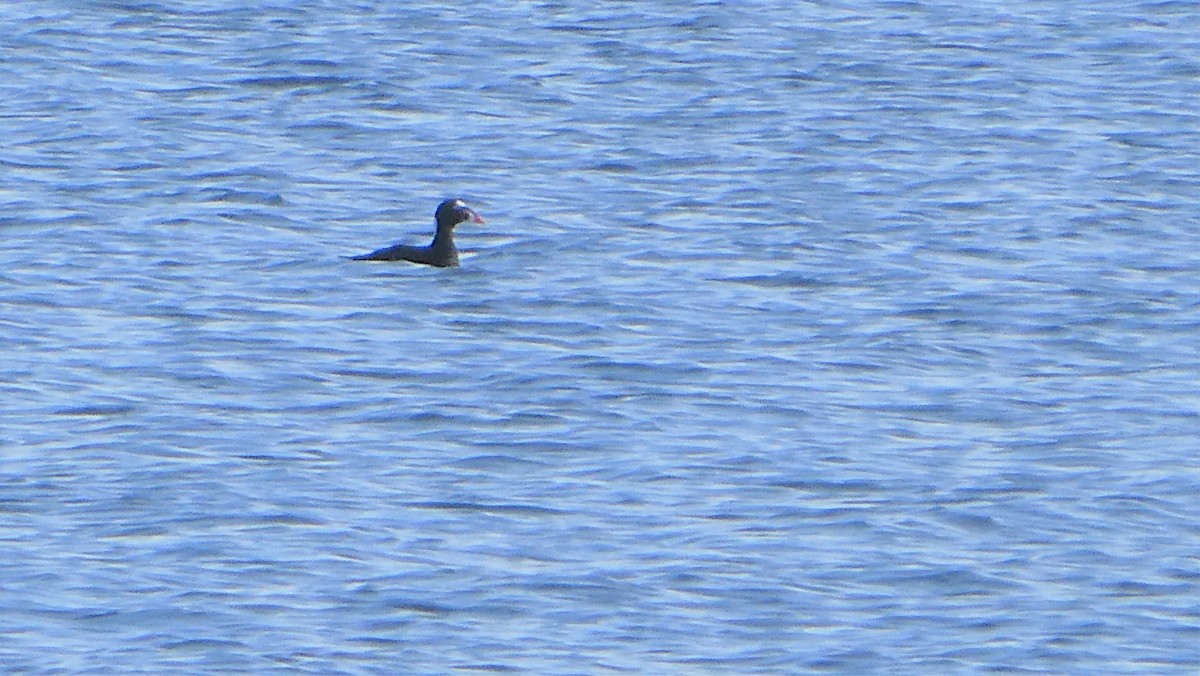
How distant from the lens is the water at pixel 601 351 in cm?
1187

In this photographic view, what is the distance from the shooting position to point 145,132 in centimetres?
2400

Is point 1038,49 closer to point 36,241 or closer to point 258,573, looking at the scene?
point 36,241

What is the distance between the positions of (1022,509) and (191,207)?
30.2ft

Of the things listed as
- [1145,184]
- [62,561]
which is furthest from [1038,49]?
[62,561]

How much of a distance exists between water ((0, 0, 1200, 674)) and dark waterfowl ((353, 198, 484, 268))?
5.4 inches

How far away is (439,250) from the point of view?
1906 centimetres

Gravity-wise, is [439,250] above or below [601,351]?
above

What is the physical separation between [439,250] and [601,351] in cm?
257

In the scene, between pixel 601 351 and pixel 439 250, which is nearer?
pixel 601 351

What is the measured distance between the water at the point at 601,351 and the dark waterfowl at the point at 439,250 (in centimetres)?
14

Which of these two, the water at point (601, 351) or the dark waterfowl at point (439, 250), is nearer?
the water at point (601, 351)

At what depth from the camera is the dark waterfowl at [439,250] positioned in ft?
62.3

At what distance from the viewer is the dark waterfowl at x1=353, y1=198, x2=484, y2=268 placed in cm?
1900

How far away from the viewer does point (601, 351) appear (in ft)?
55.2
